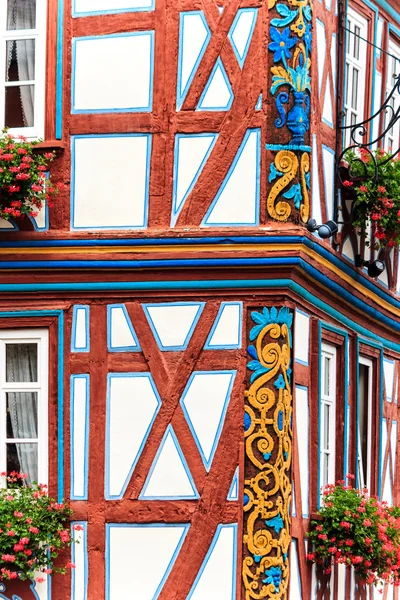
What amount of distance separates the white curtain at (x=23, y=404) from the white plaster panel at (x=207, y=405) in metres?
1.40

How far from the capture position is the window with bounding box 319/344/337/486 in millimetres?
17906

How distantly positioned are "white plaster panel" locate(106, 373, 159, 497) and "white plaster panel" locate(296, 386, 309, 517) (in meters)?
1.24

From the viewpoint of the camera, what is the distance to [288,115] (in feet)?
54.7

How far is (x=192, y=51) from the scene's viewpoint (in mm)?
16922

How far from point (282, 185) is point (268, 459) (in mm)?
2283

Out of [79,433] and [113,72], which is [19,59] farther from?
[79,433]

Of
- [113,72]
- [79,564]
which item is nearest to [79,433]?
[79,564]

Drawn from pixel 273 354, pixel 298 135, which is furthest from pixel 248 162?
pixel 273 354

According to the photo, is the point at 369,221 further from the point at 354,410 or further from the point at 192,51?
the point at 192,51

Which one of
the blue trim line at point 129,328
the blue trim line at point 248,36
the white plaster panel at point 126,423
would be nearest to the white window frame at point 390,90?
the blue trim line at point 248,36

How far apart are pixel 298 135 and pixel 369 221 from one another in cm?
249

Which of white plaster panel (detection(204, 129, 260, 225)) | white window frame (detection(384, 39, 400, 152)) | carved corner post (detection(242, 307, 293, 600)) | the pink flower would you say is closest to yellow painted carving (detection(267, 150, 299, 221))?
white plaster panel (detection(204, 129, 260, 225))

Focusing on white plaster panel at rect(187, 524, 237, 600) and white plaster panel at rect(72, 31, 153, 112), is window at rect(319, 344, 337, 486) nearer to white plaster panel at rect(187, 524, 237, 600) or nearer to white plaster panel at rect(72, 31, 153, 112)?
white plaster panel at rect(187, 524, 237, 600)

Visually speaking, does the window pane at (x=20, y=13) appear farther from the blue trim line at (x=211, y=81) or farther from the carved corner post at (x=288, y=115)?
the carved corner post at (x=288, y=115)
